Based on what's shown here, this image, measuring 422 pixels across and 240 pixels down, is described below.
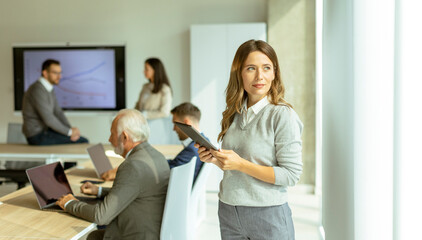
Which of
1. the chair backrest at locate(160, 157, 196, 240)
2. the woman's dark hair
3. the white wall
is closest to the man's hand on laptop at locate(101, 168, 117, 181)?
the chair backrest at locate(160, 157, 196, 240)

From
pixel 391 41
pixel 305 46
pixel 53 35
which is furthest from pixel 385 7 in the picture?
pixel 53 35

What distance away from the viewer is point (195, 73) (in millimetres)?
7129

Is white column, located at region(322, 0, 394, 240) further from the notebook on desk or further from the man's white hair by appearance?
the notebook on desk

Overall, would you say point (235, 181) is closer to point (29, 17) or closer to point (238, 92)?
point (238, 92)

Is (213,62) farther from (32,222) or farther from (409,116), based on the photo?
(409,116)

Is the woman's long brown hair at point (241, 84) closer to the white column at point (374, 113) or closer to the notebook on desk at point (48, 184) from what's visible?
the white column at point (374, 113)

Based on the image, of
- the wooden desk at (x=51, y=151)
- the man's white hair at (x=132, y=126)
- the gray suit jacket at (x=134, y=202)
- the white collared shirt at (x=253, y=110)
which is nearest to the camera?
the white collared shirt at (x=253, y=110)

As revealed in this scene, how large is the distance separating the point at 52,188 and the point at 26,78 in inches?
224

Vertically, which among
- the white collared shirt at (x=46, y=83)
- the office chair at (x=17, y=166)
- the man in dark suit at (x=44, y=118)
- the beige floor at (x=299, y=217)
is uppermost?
the white collared shirt at (x=46, y=83)

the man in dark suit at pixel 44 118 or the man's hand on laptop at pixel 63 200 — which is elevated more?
the man in dark suit at pixel 44 118

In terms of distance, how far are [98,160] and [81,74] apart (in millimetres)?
4594

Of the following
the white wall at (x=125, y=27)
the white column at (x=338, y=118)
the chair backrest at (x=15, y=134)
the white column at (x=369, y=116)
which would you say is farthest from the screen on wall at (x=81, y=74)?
the white column at (x=369, y=116)

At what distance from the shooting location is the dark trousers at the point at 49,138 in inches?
217

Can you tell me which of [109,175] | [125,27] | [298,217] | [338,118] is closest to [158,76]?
[125,27]
